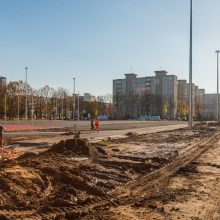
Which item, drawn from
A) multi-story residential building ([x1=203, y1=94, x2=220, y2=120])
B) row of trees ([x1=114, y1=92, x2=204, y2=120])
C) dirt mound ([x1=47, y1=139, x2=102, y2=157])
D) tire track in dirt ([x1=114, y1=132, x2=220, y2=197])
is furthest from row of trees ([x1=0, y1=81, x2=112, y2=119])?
tire track in dirt ([x1=114, y1=132, x2=220, y2=197])

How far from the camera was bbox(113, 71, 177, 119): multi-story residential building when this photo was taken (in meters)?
147

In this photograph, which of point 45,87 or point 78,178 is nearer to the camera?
point 78,178

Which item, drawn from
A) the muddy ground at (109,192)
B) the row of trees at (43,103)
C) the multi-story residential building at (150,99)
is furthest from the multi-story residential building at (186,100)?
the muddy ground at (109,192)

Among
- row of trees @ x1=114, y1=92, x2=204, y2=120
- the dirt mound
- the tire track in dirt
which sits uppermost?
row of trees @ x1=114, y1=92, x2=204, y2=120

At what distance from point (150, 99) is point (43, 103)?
55.0m

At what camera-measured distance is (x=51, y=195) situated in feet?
31.1

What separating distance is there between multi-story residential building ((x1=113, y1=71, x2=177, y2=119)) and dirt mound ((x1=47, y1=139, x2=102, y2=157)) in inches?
4623

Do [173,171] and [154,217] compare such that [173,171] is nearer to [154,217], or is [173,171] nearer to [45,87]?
[154,217]

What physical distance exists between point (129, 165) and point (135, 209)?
23.2 feet

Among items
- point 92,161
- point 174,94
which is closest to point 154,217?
point 92,161

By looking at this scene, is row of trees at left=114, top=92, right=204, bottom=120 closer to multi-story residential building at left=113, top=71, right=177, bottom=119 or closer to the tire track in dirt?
multi-story residential building at left=113, top=71, right=177, bottom=119

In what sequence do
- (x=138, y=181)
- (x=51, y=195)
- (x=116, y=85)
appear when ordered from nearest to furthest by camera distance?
(x=51, y=195), (x=138, y=181), (x=116, y=85)

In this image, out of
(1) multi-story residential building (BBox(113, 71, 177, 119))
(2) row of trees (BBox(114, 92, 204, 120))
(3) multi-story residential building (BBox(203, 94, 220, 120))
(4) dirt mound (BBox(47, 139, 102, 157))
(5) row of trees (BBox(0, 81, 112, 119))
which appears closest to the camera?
(4) dirt mound (BBox(47, 139, 102, 157))

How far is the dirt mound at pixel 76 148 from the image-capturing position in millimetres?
18969
